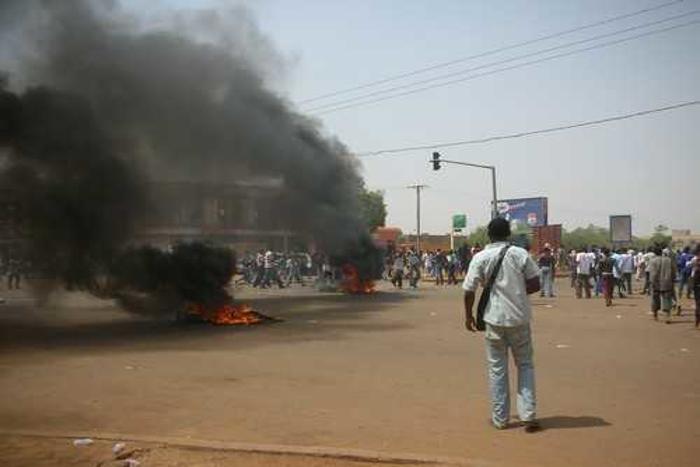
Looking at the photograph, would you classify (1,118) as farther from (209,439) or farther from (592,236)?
(592,236)

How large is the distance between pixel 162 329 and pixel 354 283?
10.2 metres

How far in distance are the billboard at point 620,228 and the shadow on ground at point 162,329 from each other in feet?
64.4

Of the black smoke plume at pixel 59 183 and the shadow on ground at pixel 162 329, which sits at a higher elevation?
the black smoke plume at pixel 59 183

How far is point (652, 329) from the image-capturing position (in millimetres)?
11969

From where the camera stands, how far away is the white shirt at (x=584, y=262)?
747 inches

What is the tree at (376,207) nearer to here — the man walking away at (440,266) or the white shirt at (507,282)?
the man walking away at (440,266)

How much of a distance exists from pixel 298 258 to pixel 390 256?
Answer: 4.02 m

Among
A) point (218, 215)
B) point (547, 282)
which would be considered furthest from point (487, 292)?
point (218, 215)

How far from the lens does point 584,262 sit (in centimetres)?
1920

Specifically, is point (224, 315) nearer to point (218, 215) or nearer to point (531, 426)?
point (218, 215)

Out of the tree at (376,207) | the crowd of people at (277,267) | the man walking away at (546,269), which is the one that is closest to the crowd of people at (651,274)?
the man walking away at (546,269)

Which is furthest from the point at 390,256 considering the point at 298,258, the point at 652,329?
the point at 652,329

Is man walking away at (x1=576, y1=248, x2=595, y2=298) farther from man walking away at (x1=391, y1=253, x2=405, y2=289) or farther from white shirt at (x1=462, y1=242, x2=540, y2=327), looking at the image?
white shirt at (x1=462, y1=242, x2=540, y2=327)

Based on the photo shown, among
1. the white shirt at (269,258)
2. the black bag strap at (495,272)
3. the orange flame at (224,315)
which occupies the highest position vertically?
→ the white shirt at (269,258)
